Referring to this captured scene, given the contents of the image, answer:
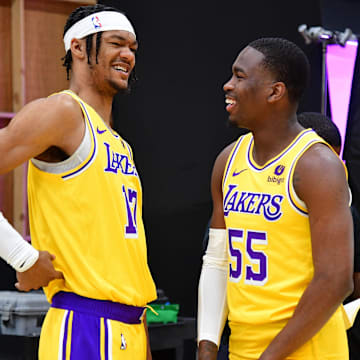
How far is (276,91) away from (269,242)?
0.42 meters

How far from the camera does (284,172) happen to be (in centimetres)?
193

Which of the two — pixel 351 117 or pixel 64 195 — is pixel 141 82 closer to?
pixel 351 117

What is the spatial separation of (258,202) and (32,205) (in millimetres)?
673

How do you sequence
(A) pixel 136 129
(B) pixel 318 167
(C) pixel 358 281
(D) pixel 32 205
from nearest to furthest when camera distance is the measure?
(B) pixel 318 167 → (D) pixel 32 205 → (C) pixel 358 281 → (A) pixel 136 129

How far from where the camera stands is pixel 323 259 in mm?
1824

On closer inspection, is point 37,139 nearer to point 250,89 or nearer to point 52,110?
point 52,110

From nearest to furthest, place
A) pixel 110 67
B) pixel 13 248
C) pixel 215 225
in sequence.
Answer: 1. pixel 13 248
2. pixel 215 225
3. pixel 110 67

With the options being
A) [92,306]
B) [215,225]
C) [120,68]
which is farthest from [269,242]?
[120,68]

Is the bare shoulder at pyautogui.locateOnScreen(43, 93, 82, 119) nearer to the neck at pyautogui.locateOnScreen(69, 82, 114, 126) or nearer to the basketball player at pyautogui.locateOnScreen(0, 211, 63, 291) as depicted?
the neck at pyautogui.locateOnScreen(69, 82, 114, 126)

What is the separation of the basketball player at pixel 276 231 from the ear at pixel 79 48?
20.0 inches

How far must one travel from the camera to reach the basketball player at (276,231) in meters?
1.83

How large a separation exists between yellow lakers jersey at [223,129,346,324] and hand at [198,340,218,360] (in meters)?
0.11

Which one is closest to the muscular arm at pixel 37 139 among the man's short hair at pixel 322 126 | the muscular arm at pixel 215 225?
the muscular arm at pixel 215 225

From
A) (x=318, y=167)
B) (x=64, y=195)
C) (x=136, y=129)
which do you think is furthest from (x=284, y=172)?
(x=136, y=129)
